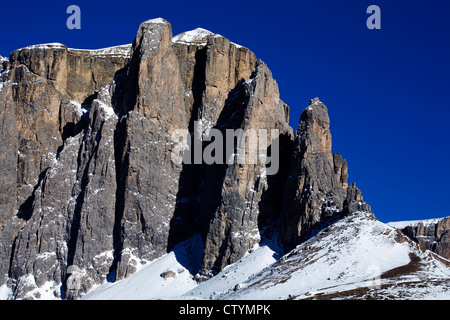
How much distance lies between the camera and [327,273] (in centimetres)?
12888

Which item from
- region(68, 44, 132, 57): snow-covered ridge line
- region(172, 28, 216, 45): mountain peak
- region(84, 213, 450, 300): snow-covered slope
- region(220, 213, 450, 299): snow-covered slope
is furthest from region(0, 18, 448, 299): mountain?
region(172, 28, 216, 45): mountain peak

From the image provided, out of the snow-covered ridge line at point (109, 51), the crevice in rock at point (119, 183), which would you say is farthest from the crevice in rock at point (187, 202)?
the snow-covered ridge line at point (109, 51)

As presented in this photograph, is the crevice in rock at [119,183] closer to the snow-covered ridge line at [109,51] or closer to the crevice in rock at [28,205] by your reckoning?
the crevice in rock at [28,205]

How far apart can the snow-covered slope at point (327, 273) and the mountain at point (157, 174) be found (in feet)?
2.29

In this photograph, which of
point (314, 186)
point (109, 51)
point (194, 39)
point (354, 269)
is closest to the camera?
point (354, 269)

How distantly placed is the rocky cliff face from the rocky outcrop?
0.74 feet

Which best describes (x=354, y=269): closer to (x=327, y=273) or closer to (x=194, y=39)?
(x=327, y=273)

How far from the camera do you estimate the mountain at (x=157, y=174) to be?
153500 mm

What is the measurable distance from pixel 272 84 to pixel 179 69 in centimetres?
2651

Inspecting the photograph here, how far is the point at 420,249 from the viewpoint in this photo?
5207 inches

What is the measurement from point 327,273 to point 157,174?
175ft

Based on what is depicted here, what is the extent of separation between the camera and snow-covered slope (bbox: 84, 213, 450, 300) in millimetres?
116438

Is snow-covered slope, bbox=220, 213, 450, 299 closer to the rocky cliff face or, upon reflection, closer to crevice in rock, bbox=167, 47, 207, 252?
the rocky cliff face

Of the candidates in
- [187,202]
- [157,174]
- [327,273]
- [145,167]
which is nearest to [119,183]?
[145,167]
